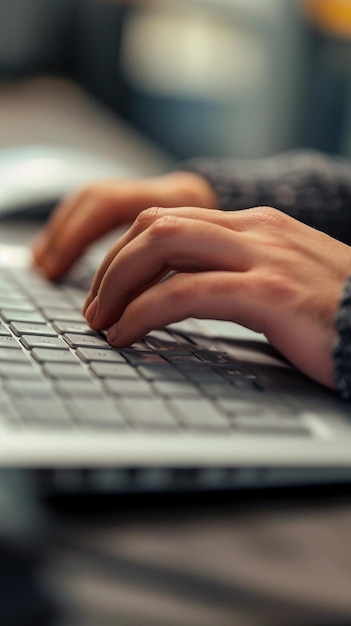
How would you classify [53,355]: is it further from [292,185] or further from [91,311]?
[292,185]

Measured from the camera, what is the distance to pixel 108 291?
42 cm

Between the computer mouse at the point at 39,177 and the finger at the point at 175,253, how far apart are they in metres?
0.39

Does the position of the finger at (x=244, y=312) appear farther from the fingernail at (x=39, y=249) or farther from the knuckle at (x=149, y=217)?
the fingernail at (x=39, y=249)

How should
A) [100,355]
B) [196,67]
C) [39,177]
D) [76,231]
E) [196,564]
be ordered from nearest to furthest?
[196,564]
[100,355]
[76,231]
[39,177]
[196,67]

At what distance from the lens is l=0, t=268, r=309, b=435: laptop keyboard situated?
1.00ft

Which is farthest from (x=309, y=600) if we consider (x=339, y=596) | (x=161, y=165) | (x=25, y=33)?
(x=25, y=33)

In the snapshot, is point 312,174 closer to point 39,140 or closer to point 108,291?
point 108,291

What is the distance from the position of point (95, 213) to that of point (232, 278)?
27 centimetres

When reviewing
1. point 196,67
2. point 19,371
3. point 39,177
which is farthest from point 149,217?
point 196,67

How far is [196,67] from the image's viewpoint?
7.67ft

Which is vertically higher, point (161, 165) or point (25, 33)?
point (25, 33)

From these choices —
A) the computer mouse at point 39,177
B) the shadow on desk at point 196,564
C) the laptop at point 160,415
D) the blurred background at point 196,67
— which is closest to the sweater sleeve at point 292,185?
the computer mouse at point 39,177

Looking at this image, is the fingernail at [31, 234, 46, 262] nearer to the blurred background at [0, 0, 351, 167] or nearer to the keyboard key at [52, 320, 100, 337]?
the keyboard key at [52, 320, 100, 337]

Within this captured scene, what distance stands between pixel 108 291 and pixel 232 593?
0.19 meters
